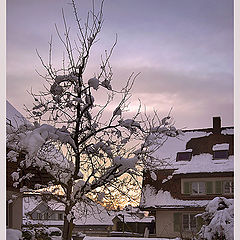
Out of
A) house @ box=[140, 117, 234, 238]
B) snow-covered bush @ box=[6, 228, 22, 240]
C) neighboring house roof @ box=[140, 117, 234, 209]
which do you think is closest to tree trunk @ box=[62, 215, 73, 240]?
snow-covered bush @ box=[6, 228, 22, 240]

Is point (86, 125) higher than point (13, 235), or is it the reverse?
point (86, 125)

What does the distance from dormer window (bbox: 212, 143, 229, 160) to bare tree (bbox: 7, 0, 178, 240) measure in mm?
8564

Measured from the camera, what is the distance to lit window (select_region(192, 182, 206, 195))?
1230 centimetres

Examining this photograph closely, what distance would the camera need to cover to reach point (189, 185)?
486 inches

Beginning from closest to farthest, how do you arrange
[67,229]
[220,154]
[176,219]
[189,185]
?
[67,229] < [176,219] < [189,185] < [220,154]

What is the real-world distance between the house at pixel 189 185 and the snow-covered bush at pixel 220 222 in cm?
714

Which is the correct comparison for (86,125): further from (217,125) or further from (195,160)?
(217,125)

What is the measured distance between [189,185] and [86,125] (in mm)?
8737

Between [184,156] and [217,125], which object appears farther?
[217,125]

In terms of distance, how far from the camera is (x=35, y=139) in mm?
3078

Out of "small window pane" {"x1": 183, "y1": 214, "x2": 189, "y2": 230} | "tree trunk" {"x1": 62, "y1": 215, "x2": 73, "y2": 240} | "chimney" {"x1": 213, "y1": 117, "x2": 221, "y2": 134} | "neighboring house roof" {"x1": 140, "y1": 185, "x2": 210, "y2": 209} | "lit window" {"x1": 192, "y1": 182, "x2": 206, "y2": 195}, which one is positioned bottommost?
"small window pane" {"x1": 183, "y1": 214, "x2": 189, "y2": 230}

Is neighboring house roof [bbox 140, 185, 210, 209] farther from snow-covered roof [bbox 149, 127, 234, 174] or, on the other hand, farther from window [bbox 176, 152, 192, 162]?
window [bbox 176, 152, 192, 162]

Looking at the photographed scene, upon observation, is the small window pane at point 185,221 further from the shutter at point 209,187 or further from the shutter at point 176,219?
the shutter at point 209,187

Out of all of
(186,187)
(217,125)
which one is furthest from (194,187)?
(217,125)
